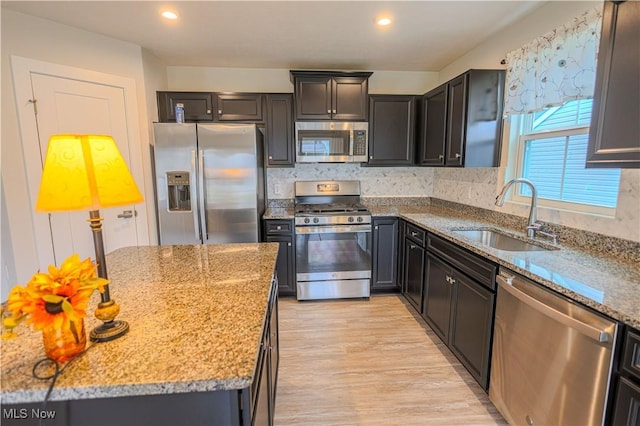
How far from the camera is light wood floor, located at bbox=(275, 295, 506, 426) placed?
172 cm

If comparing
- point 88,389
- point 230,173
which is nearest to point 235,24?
point 230,173

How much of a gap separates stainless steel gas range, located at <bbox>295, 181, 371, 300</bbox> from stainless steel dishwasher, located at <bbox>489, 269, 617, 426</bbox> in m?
1.56

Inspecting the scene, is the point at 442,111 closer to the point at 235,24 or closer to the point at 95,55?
the point at 235,24

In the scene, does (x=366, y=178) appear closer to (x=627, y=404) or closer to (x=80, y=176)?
(x=627, y=404)

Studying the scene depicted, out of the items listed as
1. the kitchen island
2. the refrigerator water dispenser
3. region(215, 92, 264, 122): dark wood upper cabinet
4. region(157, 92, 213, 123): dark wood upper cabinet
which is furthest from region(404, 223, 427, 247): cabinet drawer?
region(157, 92, 213, 123): dark wood upper cabinet

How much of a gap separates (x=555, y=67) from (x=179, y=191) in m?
3.04

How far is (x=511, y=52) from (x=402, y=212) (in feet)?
5.28

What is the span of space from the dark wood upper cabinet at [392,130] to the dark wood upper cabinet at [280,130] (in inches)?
34.4

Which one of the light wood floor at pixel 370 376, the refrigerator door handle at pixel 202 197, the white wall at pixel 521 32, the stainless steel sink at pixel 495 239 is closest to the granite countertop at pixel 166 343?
the light wood floor at pixel 370 376

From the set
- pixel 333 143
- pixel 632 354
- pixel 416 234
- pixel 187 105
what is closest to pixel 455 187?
pixel 416 234

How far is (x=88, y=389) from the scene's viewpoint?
0.70 metres

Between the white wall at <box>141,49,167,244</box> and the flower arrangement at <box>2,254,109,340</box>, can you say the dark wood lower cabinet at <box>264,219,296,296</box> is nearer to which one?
the white wall at <box>141,49,167,244</box>

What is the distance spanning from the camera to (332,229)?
304 cm

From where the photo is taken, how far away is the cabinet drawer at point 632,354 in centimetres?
99
